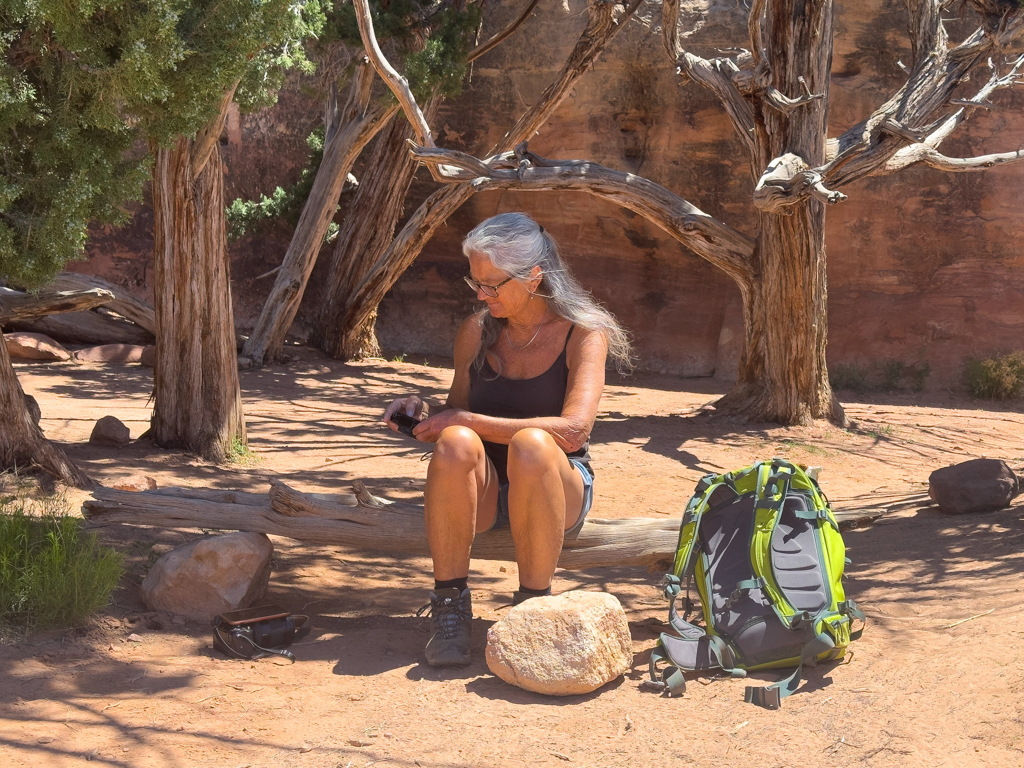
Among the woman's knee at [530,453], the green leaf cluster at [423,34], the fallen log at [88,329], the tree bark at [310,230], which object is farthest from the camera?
the fallen log at [88,329]

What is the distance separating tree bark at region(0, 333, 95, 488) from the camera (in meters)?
4.31

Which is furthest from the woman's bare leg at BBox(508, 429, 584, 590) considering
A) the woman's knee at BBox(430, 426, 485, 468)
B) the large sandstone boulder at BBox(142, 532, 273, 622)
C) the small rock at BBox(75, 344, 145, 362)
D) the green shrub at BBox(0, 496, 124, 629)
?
the small rock at BBox(75, 344, 145, 362)

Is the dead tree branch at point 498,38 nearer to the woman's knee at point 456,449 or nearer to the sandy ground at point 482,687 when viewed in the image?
the sandy ground at point 482,687

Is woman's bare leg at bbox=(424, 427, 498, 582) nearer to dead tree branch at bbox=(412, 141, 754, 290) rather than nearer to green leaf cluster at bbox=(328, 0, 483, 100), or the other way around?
dead tree branch at bbox=(412, 141, 754, 290)

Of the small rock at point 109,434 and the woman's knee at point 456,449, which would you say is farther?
the small rock at point 109,434

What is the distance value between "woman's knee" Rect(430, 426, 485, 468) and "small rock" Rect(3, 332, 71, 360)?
23.7 feet

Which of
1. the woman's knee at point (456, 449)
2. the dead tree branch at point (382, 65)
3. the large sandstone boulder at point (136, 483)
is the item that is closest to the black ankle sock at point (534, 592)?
the woman's knee at point (456, 449)

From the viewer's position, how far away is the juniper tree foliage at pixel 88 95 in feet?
11.7

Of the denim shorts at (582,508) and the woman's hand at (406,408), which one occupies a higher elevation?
the woman's hand at (406,408)

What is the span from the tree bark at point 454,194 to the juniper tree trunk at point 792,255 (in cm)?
151

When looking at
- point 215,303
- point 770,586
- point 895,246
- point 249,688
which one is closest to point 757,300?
Answer: point 895,246

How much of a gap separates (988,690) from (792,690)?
49cm

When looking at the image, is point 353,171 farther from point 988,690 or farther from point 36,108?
point 988,690

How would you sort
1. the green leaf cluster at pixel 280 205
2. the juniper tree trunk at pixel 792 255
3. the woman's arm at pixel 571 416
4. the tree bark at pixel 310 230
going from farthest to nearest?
the green leaf cluster at pixel 280 205 → the tree bark at pixel 310 230 → the juniper tree trunk at pixel 792 255 → the woman's arm at pixel 571 416
